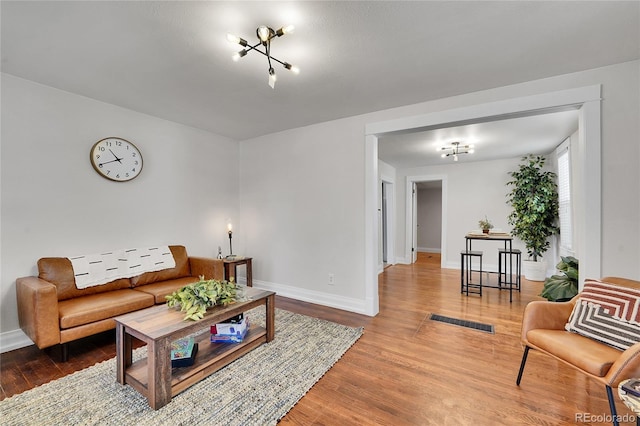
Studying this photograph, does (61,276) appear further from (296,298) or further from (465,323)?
(465,323)

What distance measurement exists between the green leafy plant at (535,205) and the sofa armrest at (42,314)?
6605 mm

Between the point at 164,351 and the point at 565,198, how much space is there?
6.00 meters

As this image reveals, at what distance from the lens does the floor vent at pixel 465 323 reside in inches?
113

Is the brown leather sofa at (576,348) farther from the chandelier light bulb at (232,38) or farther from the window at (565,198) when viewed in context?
the window at (565,198)

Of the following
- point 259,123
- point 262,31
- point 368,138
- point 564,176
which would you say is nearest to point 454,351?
point 368,138

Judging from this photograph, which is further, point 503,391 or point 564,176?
point 564,176

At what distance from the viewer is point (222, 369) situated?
2104 millimetres

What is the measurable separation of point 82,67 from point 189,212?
6.66 ft

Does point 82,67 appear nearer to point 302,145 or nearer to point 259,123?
point 259,123

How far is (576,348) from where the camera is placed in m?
1.60

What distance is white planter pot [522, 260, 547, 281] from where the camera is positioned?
4938mm

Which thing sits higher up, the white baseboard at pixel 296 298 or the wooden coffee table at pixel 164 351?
the wooden coffee table at pixel 164 351

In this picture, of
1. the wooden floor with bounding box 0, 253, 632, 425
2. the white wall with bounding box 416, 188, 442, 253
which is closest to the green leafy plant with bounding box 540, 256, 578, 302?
the wooden floor with bounding box 0, 253, 632, 425

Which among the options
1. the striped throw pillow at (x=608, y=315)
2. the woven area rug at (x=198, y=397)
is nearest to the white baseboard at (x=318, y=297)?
the woven area rug at (x=198, y=397)
